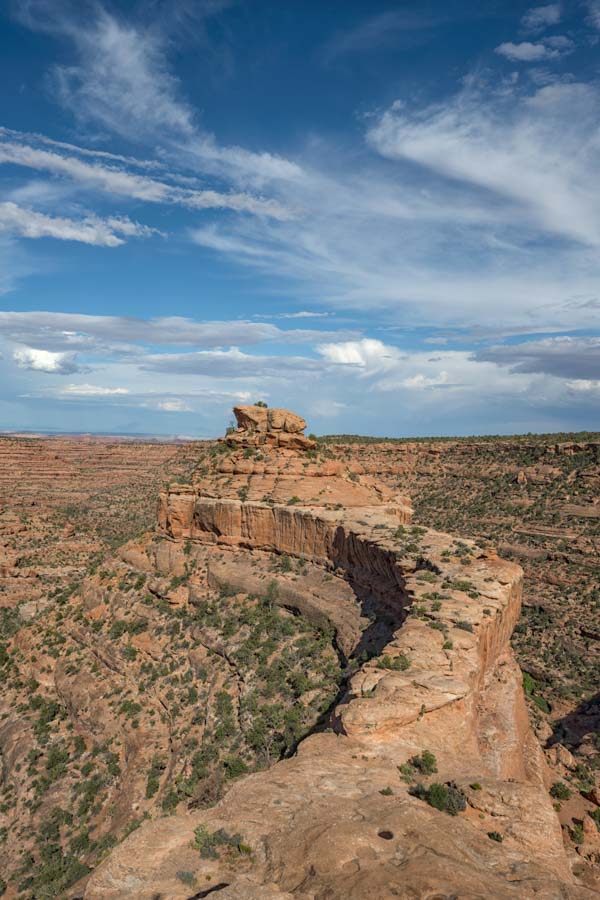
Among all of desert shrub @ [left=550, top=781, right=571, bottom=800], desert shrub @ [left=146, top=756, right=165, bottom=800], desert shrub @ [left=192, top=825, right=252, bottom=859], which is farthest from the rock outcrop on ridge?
desert shrub @ [left=146, top=756, right=165, bottom=800]

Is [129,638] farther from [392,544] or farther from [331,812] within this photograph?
[331,812]

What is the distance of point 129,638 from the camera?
34.9 meters

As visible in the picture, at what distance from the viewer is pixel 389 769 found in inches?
571

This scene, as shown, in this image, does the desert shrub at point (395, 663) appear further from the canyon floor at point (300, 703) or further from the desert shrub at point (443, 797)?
the desert shrub at point (443, 797)

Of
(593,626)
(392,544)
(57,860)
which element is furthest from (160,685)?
(593,626)

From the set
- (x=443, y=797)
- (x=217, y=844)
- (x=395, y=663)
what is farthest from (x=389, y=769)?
(x=217, y=844)

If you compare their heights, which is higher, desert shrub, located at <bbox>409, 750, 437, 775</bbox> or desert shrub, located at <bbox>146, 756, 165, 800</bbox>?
desert shrub, located at <bbox>409, 750, 437, 775</bbox>

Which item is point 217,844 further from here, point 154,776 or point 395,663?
point 154,776

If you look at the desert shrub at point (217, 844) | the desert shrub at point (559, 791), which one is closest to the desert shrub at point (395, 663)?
the desert shrub at point (217, 844)

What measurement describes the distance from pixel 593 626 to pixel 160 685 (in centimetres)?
3434

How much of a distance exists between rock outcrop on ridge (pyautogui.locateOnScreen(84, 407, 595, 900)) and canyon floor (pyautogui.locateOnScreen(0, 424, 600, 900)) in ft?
0.25

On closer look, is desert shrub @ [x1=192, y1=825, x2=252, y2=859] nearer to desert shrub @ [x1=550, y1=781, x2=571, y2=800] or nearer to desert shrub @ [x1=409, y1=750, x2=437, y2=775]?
desert shrub @ [x1=409, y1=750, x2=437, y2=775]

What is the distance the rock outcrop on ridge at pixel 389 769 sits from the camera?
1009cm

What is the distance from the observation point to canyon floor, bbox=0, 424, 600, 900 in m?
11.1
